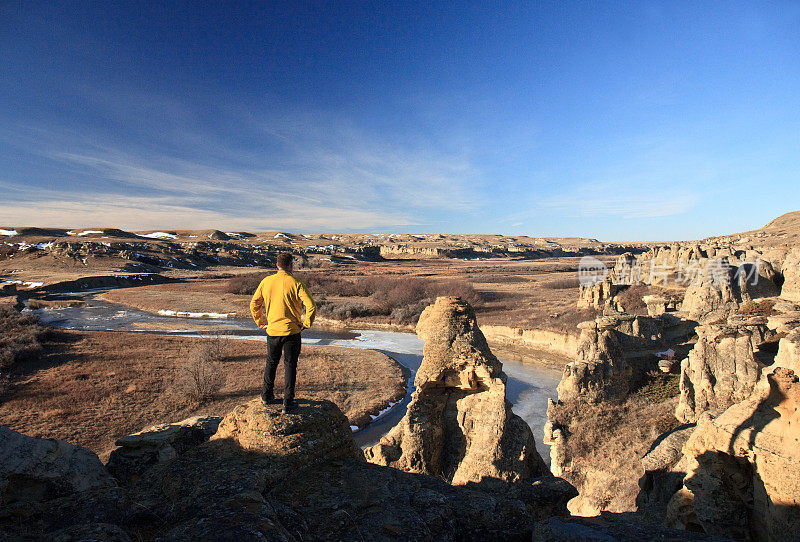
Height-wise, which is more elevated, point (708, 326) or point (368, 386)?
point (708, 326)

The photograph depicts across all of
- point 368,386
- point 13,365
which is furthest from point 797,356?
point 13,365

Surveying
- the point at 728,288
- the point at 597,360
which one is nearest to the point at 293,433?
the point at 597,360

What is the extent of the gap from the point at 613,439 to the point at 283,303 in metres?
11.0

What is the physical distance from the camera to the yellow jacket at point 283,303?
5.18 m

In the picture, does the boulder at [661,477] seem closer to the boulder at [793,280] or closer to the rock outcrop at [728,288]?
the rock outcrop at [728,288]

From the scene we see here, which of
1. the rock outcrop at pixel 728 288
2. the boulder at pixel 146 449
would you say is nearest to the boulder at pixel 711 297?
the rock outcrop at pixel 728 288

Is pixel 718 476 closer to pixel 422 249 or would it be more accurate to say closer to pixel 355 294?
pixel 355 294

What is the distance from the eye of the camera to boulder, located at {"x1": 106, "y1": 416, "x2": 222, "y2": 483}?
6356 millimetres

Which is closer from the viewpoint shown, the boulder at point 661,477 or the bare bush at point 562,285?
the boulder at point 661,477

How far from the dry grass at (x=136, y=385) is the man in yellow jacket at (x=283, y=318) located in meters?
11.5

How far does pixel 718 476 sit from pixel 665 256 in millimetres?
40430

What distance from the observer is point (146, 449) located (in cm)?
661

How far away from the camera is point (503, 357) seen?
94.8 ft

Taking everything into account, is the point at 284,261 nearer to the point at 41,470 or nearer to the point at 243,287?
the point at 41,470
